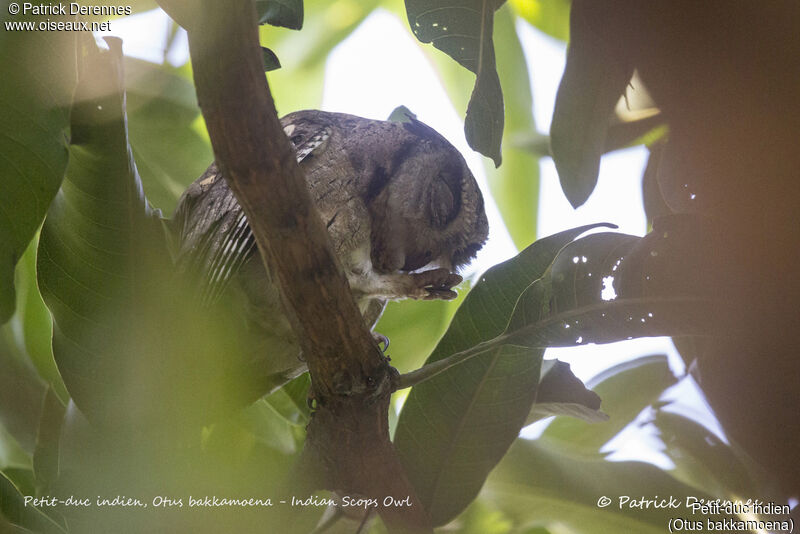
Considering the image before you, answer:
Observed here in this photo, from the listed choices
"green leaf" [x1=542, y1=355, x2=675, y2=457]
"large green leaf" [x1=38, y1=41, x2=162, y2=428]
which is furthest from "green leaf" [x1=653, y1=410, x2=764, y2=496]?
"large green leaf" [x1=38, y1=41, x2=162, y2=428]

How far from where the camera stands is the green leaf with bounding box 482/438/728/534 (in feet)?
3.37

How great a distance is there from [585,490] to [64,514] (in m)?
0.80

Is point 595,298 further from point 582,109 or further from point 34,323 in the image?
point 34,323

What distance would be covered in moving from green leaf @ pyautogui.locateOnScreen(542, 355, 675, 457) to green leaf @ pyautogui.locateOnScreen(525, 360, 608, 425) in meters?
0.06

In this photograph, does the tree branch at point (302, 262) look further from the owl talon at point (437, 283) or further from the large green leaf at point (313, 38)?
the large green leaf at point (313, 38)

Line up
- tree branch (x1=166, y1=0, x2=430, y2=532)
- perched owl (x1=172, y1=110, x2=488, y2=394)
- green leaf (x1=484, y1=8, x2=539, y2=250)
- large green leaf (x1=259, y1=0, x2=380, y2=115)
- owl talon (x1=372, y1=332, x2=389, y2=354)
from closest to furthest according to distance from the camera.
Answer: tree branch (x1=166, y1=0, x2=430, y2=532) < perched owl (x1=172, y1=110, x2=488, y2=394) < owl talon (x1=372, y1=332, x2=389, y2=354) < green leaf (x1=484, y1=8, x2=539, y2=250) < large green leaf (x1=259, y1=0, x2=380, y2=115)

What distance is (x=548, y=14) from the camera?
1143mm

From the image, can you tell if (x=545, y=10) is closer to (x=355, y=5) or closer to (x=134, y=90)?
(x=355, y=5)

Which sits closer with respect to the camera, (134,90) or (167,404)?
(167,404)

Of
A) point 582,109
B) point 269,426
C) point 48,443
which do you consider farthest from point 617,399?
point 48,443

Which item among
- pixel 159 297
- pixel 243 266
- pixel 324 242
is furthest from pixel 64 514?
pixel 324 242

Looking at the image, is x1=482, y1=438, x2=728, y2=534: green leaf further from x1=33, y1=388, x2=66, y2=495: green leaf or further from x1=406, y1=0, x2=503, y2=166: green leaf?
x1=33, y1=388, x2=66, y2=495: green leaf

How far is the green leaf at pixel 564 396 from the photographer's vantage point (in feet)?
3.31

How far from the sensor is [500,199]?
1409mm
